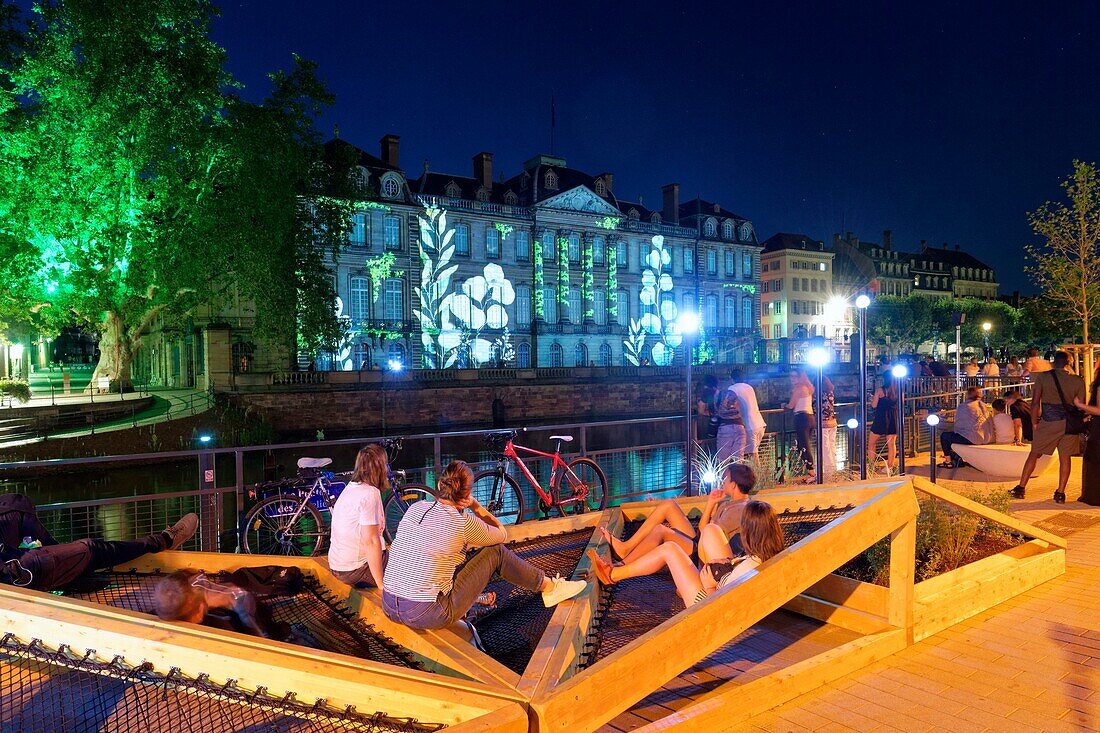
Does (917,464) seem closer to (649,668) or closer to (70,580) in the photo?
(649,668)

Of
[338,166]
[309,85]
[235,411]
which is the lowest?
[235,411]

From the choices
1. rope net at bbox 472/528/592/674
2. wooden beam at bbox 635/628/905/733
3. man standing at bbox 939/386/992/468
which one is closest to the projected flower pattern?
man standing at bbox 939/386/992/468

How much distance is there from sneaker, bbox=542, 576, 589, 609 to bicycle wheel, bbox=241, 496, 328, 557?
3867 millimetres

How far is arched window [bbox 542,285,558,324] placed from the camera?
2319 inches

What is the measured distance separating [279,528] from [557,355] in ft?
170

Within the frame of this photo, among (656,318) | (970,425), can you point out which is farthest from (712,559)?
(656,318)

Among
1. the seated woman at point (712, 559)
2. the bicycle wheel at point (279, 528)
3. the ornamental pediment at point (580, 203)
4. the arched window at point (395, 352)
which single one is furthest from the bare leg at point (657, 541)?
the ornamental pediment at point (580, 203)

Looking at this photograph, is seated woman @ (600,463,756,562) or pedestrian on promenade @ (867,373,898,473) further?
pedestrian on promenade @ (867,373,898,473)

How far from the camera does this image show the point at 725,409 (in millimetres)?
8961

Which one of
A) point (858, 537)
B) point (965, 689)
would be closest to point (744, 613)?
point (858, 537)

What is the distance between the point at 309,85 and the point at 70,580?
25120 millimetres

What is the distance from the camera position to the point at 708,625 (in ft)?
10.9

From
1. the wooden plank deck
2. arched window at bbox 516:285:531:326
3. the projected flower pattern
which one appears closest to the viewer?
the wooden plank deck

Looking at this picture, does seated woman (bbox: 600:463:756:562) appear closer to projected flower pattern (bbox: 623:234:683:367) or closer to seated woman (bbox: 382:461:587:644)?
seated woman (bbox: 382:461:587:644)
